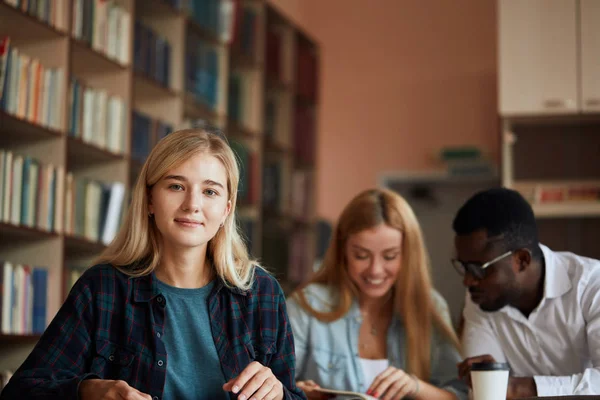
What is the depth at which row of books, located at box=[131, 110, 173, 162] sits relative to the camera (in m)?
4.12

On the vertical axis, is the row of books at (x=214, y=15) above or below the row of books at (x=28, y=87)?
above

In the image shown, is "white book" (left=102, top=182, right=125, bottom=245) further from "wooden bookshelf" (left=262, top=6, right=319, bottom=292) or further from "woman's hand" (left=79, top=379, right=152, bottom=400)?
"woman's hand" (left=79, top=379, right=152, bottom=400)

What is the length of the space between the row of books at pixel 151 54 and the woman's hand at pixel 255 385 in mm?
2817

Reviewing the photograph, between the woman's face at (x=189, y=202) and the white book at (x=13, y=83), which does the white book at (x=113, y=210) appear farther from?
the woman's face at (x=189, y=202)

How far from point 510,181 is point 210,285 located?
3391 mm

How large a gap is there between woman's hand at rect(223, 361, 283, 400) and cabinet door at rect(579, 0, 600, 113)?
3460mm

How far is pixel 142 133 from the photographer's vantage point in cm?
419

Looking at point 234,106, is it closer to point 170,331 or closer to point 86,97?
point 86,97

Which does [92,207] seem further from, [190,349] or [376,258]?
[190,349]

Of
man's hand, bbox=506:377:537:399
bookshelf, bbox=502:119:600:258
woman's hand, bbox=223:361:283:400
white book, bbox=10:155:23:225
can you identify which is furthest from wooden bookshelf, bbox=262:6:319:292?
woman's hand, bbox=223:361:283:400

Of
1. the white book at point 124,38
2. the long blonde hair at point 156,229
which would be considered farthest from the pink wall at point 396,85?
the long blonde hair at point 156,229

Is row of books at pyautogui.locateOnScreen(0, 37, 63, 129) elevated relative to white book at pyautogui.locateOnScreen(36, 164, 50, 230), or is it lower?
elevated

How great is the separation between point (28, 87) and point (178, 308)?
1949 mm

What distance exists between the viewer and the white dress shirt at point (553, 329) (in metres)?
2.06
